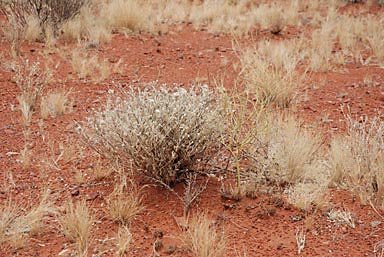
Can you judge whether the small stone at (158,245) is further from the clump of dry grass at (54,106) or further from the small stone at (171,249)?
the clump of dry grass at (54,106)

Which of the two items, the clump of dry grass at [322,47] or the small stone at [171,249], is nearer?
the small stone at [171,249]

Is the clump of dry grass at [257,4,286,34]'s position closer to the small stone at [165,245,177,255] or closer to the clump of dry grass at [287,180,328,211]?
the clump of dry grass at [287,180,328,211]

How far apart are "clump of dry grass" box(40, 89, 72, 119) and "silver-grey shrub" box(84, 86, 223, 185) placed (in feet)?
5.08

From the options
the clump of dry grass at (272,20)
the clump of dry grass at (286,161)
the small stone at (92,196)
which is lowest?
the small stone at (92,196)

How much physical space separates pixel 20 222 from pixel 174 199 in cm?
107

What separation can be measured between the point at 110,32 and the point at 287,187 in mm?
5314

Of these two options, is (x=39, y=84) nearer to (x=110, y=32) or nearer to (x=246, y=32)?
(x=110, y=32)

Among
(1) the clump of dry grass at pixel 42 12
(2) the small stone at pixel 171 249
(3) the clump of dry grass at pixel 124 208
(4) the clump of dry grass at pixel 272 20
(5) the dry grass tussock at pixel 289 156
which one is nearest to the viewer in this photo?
(2) the small stone at pixel 171 249

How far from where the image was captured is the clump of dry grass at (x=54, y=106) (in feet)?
17.2

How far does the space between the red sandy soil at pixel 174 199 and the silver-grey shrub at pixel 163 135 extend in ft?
0.66

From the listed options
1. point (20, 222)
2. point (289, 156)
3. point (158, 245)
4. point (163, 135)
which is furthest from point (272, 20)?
point (20, 222)

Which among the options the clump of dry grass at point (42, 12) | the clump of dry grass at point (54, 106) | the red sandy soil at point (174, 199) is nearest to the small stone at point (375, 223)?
the red sandy soil at point (174, 199)

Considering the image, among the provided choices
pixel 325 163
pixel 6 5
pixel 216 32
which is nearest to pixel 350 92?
pixel 325 163

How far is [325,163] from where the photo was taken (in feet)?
12.5
